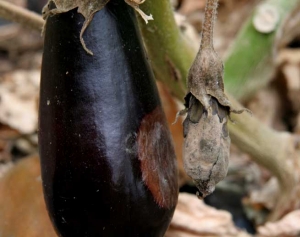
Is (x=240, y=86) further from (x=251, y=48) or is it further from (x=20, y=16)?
(x=20, y=16)

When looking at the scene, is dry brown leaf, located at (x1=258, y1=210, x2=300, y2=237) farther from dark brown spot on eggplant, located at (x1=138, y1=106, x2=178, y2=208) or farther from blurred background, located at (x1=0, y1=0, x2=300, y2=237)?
dark brown spot on eggplant, located at (x1=138, y1=106, x2=178, y2=208)

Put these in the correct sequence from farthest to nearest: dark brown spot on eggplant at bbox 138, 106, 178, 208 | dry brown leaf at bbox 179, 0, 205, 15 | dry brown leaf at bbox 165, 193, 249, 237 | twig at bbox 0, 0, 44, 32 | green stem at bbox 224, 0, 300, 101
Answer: dry brown leaf at bbox 179, 0, 205, 15 → green stem at bbox 224, 0, 300, 101 → dry brown leaf at bbox 165, 193, 249, 237 → twig at bbox 0, 0, 44, 32 → dark brown spot on eggplant at bbox 138, 106, 178, 208

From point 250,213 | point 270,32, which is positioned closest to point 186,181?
point 250,213

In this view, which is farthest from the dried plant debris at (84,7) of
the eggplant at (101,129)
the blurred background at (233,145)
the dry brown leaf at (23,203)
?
the dry brown leaf at (23,203)

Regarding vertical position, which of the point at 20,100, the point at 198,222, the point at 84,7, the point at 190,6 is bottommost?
the point at 20,100

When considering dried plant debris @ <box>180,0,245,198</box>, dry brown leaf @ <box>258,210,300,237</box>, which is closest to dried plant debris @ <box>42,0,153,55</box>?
dried plant debris @ <box>180,0,245,198</box>

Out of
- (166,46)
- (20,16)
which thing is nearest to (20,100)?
(20,16)
